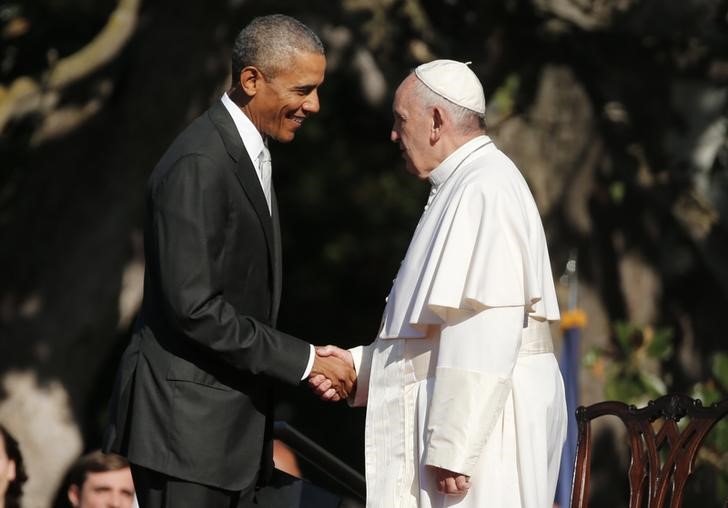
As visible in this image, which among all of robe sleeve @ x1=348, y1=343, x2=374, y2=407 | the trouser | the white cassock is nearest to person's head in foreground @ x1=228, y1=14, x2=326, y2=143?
the white cassock

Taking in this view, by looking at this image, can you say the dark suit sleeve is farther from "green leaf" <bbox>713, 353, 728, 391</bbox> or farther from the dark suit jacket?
"green leaf" <bbox>713, 353, 728, 391</bbox>

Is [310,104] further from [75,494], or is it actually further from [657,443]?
[75,494]

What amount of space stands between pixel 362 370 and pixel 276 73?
109 cm

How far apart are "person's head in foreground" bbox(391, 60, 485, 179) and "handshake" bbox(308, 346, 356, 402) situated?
2.21ft

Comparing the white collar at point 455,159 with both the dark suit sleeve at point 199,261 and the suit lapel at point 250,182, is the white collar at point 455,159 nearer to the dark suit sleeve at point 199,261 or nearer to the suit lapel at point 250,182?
the suit lapel at point 250,182

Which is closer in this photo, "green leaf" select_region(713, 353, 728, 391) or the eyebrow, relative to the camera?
the eyebrow

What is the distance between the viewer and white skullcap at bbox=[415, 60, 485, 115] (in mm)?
4680

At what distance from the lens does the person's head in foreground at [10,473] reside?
5699mm

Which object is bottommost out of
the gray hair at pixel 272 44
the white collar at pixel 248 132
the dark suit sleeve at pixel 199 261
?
the dark suit sleeve at pixel 199 261

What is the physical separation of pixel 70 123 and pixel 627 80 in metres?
3.52

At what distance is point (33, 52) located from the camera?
31.8ft

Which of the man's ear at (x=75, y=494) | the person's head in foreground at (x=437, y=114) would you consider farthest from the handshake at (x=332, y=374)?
the man's ear at (x=75, y=494)

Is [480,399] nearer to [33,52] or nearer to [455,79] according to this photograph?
[455,79]

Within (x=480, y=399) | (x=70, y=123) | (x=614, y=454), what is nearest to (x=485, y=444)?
(x=480, y=399)
